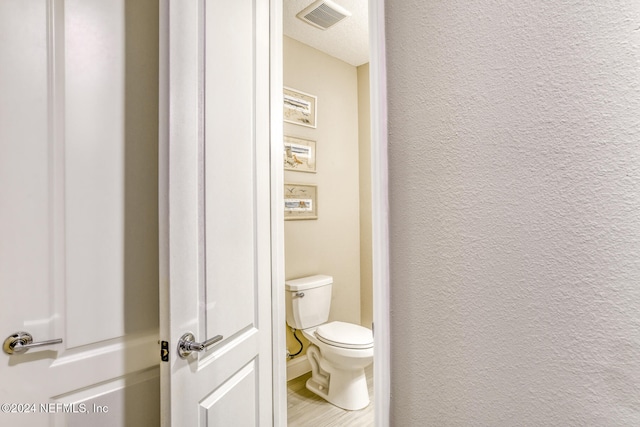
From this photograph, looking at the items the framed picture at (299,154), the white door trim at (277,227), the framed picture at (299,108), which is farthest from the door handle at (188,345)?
the framed picture at (299,108)

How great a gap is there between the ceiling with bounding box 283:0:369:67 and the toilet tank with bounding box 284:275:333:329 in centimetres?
188

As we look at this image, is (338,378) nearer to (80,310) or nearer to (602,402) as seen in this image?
(80,310)

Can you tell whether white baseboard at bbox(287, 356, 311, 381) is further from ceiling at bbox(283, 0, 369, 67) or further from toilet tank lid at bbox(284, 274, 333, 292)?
ceiling at bbox(283, 0, 369, 67)

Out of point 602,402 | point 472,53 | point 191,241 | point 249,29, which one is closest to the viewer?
point 602,402

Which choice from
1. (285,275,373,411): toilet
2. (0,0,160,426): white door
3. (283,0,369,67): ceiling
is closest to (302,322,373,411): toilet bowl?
(285,275,373,411): toilet

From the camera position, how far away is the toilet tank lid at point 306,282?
229 centimetres

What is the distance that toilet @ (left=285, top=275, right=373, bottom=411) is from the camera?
6.54 ft

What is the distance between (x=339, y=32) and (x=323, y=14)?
0.30 metres

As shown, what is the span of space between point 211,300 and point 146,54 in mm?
912

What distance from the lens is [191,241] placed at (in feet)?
3.08

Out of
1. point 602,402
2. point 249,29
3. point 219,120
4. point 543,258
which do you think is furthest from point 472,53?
point 249,29

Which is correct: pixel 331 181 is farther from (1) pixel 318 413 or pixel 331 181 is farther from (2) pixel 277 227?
(1) pixel 318 413

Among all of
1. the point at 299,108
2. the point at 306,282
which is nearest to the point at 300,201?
the point at 306,282

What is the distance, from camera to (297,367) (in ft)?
8.18
